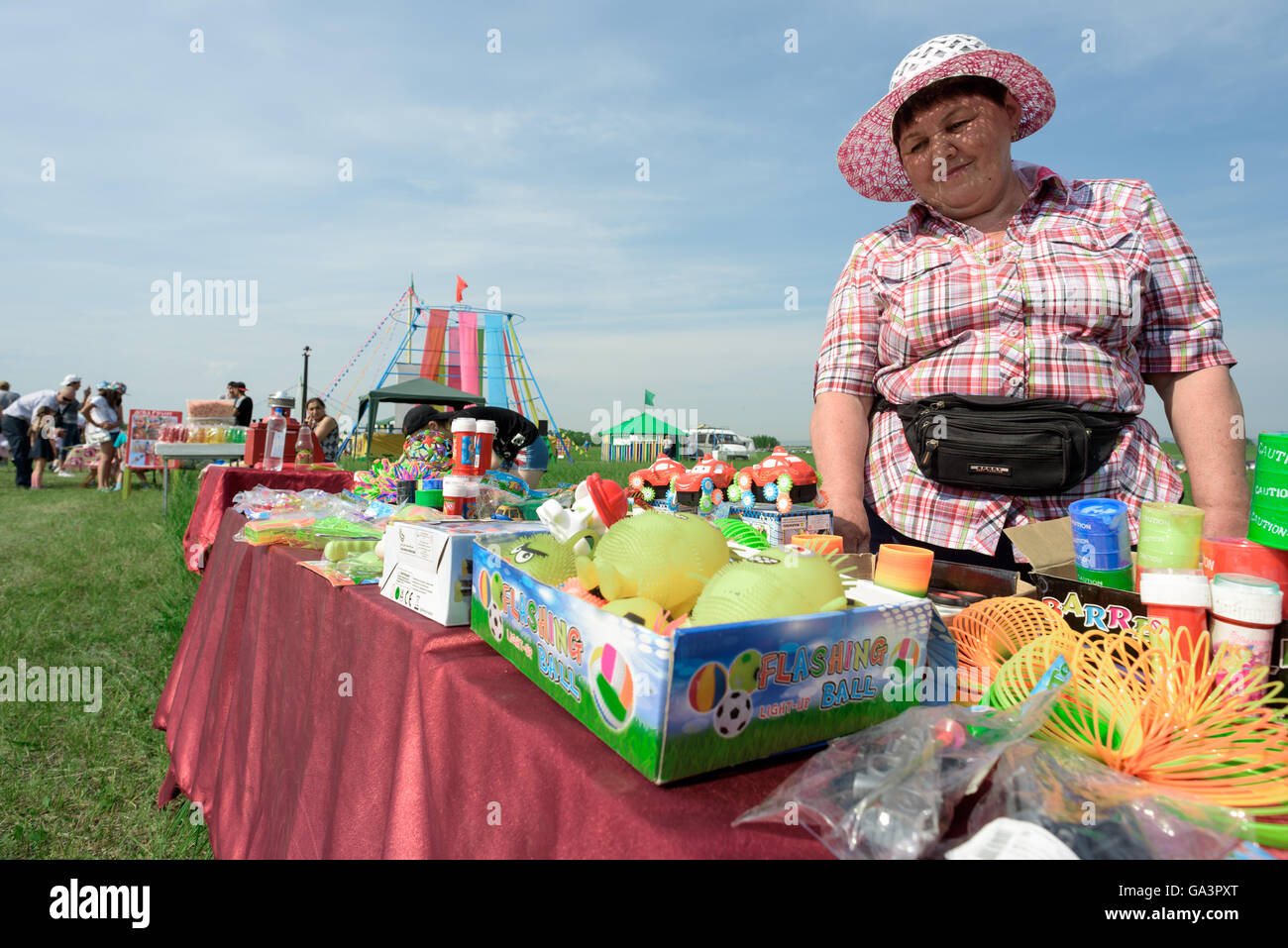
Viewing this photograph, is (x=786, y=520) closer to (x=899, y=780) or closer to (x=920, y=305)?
(x=920, y=305)

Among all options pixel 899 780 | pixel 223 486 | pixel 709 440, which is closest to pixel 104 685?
pixel 223 486

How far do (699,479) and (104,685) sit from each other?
3210 mm

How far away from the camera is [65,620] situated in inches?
158

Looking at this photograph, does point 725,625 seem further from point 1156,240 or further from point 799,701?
point 1156,240

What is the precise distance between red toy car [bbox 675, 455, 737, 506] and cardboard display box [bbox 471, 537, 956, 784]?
98cm

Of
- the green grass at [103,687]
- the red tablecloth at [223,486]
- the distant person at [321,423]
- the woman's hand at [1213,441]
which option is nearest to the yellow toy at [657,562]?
the woman's hand at [1213,441]

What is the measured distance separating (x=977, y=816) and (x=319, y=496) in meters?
2.23

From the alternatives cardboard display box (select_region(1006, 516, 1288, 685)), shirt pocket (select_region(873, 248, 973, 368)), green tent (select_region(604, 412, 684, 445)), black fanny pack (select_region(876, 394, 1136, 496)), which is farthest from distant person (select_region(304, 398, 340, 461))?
green tent (select_region(604, 412, 684, 445))

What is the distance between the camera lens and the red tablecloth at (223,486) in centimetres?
302

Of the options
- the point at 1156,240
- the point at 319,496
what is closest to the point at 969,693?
the point at 1156,240

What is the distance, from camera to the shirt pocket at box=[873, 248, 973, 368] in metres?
1.47

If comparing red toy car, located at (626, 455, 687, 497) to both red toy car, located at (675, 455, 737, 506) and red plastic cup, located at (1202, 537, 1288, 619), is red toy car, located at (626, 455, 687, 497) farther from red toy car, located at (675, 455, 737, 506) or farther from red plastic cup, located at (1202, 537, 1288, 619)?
red plastic cup, located at (1202, 537, 1288, 619)
